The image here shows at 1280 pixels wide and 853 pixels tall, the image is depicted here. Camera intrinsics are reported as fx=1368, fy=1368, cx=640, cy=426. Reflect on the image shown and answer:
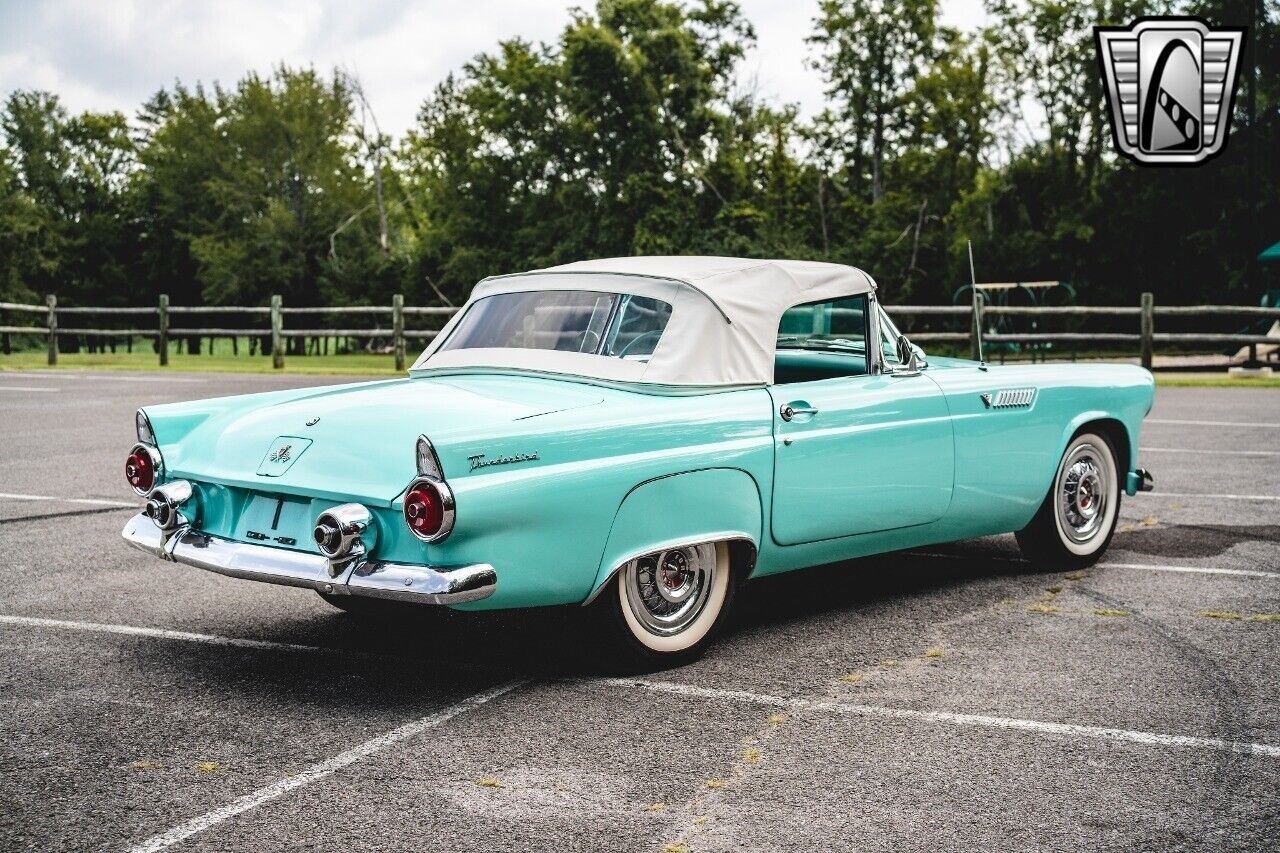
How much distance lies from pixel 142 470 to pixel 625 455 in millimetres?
1893

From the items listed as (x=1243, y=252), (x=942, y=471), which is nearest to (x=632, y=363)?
(x=942, y=471)

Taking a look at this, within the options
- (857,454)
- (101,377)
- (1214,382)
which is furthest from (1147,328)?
(857,454)

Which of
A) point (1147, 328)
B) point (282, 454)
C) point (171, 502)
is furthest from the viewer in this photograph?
point (1147, 328)

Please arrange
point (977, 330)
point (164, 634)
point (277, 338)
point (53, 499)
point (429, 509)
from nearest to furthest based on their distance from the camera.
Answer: point (429, 509) → point (164, 634) → point (977, 330) → point (53, 499) → point (277, 338)

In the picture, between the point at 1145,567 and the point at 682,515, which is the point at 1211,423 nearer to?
the point at 1145,567

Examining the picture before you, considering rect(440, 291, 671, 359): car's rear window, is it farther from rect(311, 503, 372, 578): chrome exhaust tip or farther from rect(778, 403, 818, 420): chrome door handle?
→ rect(311, 503, 372, 578): chrome exhaust tip

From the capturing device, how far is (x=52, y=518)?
318 inches

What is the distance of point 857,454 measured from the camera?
17.8ft

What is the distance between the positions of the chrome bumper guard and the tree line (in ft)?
98.4

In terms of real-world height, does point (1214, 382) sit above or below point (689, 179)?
below

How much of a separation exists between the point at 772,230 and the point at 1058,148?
1032 cm

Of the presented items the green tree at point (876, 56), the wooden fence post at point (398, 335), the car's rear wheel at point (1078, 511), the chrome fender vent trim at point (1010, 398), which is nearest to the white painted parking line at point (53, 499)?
the chrome fender vent trim at point (1010, 398)

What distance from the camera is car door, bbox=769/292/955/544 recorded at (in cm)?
518

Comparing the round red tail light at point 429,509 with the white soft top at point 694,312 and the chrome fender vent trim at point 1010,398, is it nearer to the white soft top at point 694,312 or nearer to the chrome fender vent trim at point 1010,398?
the white soft top at point 694,312
